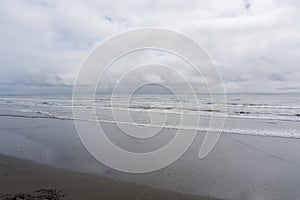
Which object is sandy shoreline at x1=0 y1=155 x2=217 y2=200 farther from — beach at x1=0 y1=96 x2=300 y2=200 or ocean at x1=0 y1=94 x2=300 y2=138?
ocean at x1=0 y1=94 x2=300 y2=138

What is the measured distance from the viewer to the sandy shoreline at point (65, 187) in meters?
4.97

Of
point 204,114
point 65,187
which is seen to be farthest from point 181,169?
point 204,114

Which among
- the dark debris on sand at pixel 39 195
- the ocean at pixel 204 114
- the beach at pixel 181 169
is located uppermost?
the ocean at pixel 204 114

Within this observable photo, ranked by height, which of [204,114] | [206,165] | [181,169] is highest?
[204,114]

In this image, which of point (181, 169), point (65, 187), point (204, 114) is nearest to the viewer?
point (65, 187)

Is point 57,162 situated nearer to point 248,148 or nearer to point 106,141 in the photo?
point 106,141

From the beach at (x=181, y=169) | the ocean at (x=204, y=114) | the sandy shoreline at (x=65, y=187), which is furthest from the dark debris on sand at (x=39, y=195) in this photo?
the ocean at (x=204, y=114)

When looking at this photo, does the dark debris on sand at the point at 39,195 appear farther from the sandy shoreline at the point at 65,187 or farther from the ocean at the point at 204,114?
the ocean at the point at 204,114

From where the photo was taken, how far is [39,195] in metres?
4.89

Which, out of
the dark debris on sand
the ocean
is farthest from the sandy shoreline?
the ocean

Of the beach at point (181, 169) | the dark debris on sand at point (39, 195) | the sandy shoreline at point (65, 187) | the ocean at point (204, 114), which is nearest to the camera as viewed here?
the dark debris on sand at point (39, 195)

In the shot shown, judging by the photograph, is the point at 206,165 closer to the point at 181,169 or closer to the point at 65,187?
the point at 181,169

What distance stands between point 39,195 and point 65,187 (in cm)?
61

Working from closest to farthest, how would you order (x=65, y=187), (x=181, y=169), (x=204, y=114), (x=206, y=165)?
(x=65, y=187), (x=181, y=169), (x=206, y=165), (x=204, y=114)
